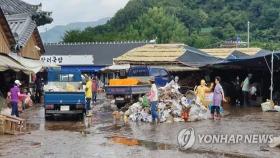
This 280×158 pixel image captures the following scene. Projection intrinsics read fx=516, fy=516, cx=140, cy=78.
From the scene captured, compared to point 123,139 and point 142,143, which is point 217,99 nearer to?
point 123,139

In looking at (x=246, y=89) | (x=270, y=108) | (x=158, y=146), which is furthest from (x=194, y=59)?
(x=158, y=146)

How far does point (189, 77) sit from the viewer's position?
35500 mm

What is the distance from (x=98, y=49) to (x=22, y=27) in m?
23.0

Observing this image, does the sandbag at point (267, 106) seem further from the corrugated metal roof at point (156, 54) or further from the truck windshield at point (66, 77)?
the corrugated metal roof at point (156, 54)

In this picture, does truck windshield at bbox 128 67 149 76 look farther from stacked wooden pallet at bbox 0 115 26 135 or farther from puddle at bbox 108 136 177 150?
puddle at bbox 108 136 177 150

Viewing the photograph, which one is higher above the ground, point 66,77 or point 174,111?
point 66,77

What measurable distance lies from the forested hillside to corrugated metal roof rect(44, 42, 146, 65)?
14.1 m

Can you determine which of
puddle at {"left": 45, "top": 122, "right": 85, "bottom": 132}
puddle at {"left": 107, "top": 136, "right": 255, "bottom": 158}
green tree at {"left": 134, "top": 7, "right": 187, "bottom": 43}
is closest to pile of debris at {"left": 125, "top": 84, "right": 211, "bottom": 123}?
puddle at {"left": 45, "top": 122, "right": 85, "bottom": 132}

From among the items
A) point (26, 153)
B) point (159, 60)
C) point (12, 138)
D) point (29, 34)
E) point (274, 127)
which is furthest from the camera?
point (29, 34)

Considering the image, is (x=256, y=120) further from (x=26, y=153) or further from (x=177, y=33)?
(x=177, y=33)

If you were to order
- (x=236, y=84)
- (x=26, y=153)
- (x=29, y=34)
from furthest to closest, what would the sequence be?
(x=29, y=34), (x=236, y=84), (x=26, y=153)

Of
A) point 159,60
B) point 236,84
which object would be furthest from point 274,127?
point 159,60

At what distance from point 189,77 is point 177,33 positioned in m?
48.1

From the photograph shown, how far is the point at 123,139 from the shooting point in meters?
16.0
